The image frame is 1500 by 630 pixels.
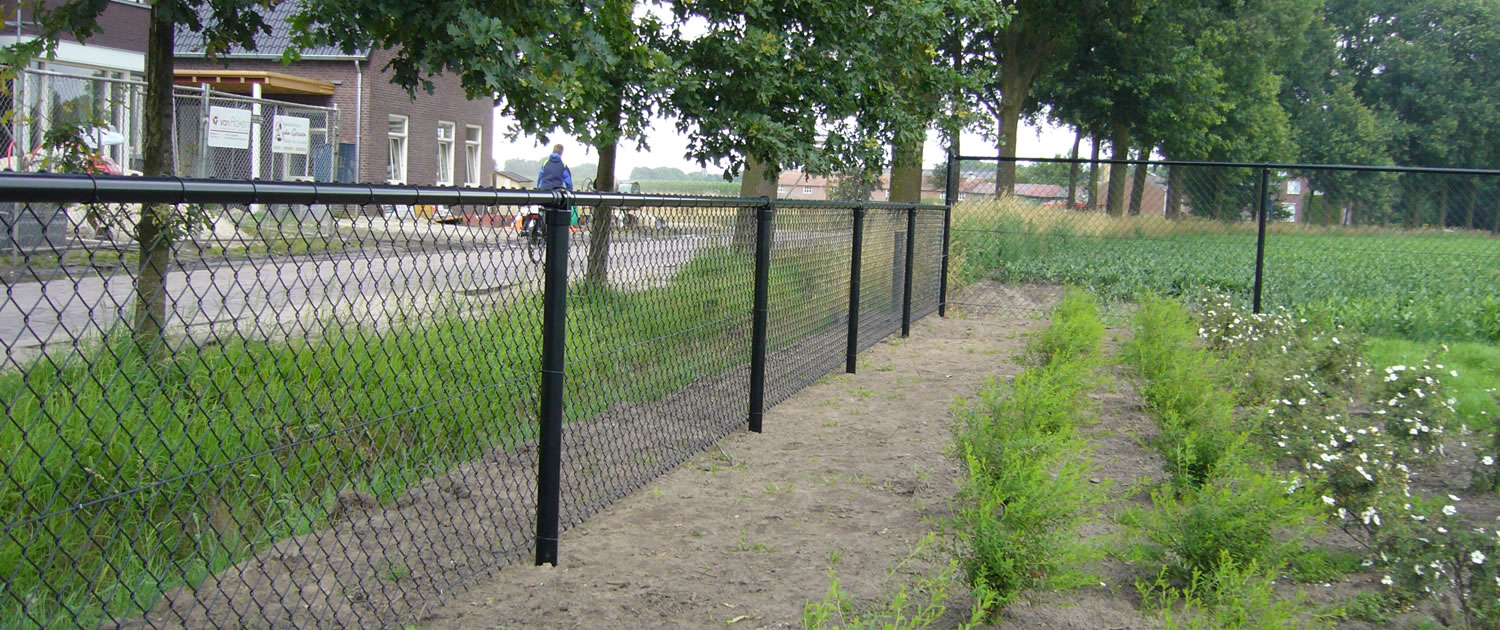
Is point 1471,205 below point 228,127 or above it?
below

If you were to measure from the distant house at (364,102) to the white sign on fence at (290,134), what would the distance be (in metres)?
5.55

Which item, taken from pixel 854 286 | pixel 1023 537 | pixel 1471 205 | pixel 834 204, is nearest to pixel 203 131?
pixel 854 286

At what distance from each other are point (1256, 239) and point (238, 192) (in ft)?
40.0

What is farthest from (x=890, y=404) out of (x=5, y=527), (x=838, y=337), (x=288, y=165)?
(x=288, y=165)

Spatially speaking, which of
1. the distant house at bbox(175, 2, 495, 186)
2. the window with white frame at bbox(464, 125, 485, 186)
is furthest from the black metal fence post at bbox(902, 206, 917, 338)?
the window with white frame at bbox(464, 125, 485, 186)

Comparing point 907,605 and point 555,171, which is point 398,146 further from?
point 907,605

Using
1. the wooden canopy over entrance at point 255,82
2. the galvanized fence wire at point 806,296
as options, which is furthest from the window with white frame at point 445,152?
the galvanized fence wire at point 806,296

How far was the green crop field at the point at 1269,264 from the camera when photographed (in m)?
11.5

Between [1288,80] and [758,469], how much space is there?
5133 cm

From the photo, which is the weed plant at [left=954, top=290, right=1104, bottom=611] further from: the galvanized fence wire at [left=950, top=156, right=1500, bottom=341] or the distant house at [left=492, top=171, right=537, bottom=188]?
the distant house at [left=492, top=171, right=537, bottom=188]

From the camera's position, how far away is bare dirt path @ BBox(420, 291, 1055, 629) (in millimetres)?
3697

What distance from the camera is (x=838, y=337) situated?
8.37 m

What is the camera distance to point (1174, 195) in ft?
45.6

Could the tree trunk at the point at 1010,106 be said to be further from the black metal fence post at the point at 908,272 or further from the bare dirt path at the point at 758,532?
the bare dirt path at the point at 758,532
